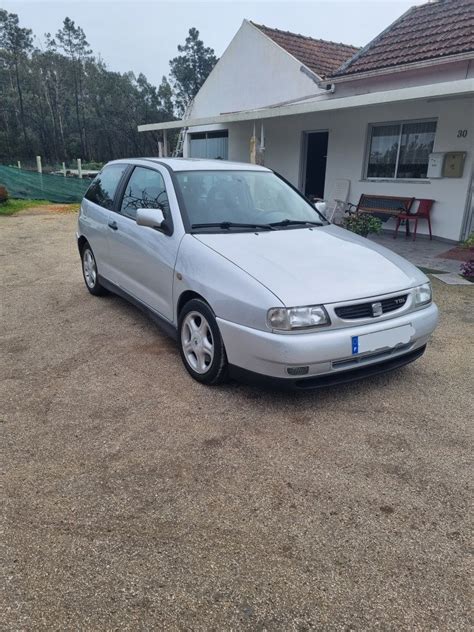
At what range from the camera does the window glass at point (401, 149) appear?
31.4ft

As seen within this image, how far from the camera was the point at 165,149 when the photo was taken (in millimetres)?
15547

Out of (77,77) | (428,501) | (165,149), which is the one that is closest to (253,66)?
(165,149)

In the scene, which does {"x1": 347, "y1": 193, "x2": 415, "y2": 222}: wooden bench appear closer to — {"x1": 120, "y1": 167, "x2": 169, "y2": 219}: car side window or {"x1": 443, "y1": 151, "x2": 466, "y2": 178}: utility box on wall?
{"x1": 443, "y1": 151, "x2": 466, "y2": 178}: utility box on wall

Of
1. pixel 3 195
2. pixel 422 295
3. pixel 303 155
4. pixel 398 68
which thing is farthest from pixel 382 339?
pixel 3 195

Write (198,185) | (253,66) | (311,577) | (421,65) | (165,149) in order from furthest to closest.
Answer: (165,149) → (253,66) → (421,65) → (198,185) → (311,577)

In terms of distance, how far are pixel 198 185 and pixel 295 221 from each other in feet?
2.95

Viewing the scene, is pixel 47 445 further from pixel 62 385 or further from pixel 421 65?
pixel 421 65

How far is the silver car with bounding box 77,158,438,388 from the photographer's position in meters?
2.95

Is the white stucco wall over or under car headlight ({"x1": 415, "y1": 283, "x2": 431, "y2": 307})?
over

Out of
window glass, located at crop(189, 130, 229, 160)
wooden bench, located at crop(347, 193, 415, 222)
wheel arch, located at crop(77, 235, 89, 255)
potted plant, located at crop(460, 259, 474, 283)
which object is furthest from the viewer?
window glass, located at crop(189, 130, 229, 160)

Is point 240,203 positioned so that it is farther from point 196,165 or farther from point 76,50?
point 76,50

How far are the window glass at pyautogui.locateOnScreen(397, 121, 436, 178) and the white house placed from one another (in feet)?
0.07

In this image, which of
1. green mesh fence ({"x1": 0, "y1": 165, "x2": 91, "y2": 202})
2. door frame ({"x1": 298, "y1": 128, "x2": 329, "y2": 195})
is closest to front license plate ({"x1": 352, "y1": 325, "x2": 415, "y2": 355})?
door frame ({"x1": 298, "y1": 128, "x2": 329, "y2": 195})

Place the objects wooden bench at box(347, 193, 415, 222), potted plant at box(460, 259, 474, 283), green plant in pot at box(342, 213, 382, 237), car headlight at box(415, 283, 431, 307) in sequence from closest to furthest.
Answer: car headlight at box(415, 283, 431, 307)
potted plant at box(460, 259, 474, 283)
green plant in pot at box(342, 213, 382, 237)
wooden bench at box(347, 193, 415, 222)
